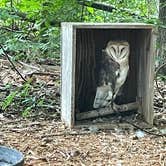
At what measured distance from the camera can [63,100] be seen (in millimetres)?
3168

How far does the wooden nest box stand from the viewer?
3.06 meters

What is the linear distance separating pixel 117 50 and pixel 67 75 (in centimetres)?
38

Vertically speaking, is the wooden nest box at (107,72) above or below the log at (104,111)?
above

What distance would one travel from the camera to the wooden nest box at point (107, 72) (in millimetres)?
3064

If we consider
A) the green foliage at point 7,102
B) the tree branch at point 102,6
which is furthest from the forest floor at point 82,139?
the tree branch at point 102,6

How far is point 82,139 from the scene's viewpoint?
279 cm

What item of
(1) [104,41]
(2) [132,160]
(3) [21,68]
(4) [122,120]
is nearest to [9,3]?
(3) [21,68]

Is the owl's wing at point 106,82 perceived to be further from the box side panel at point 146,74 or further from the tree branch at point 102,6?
the tree branch at point 102,6

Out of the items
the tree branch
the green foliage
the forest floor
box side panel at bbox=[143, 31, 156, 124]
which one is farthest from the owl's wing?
the tree branch

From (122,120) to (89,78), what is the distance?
15.1 inches

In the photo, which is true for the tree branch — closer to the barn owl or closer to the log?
the barn owl

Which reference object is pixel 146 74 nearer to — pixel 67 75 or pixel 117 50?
pixel 117 50

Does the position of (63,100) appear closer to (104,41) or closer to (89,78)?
(89,78)

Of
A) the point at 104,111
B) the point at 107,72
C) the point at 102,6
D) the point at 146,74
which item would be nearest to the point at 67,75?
the point at 107,72
